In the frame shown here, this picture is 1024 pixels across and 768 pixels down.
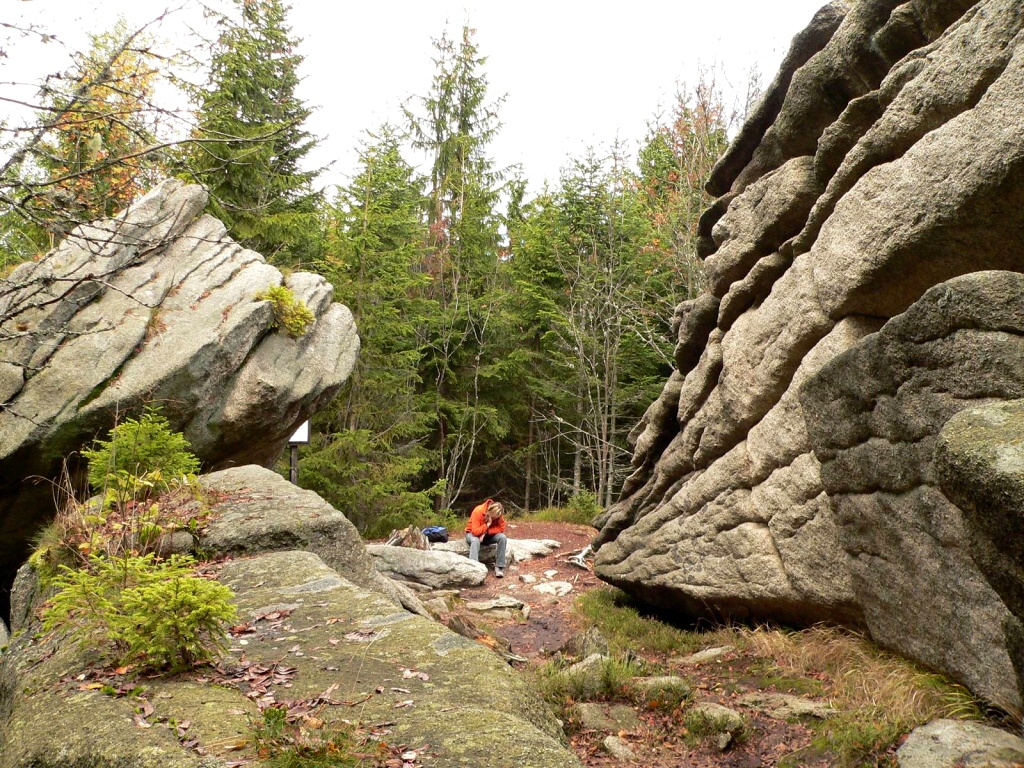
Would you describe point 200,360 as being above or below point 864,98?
below

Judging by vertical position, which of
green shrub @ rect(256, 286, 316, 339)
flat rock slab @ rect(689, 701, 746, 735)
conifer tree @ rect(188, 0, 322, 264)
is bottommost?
flat rock slab @ rect(689, 701, 746, 735)

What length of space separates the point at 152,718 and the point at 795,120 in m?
8.60

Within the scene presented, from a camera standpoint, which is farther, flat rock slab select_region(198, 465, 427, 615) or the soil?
flat rock slab select_region(198, 465, 427, 615)

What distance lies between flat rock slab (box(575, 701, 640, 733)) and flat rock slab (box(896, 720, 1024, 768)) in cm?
211

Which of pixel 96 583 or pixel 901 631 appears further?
pixel 901 631

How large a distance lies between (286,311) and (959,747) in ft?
34.8

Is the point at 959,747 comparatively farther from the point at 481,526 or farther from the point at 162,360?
the point at 162,360

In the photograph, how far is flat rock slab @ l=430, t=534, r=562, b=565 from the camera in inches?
551

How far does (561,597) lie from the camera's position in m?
11.9

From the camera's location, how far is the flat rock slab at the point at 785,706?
220 inches

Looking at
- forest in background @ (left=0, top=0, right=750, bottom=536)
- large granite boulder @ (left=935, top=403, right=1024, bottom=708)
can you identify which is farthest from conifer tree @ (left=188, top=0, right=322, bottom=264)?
large granite boulder @ (left=935, top=403, right=1024, bottom=708)

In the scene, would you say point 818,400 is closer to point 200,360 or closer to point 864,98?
point 864,98

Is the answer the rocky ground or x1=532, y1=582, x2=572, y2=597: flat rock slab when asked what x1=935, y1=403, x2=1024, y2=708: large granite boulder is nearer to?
the rocky ground

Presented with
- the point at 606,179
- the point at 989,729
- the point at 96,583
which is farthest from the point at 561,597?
the point at 606,179
